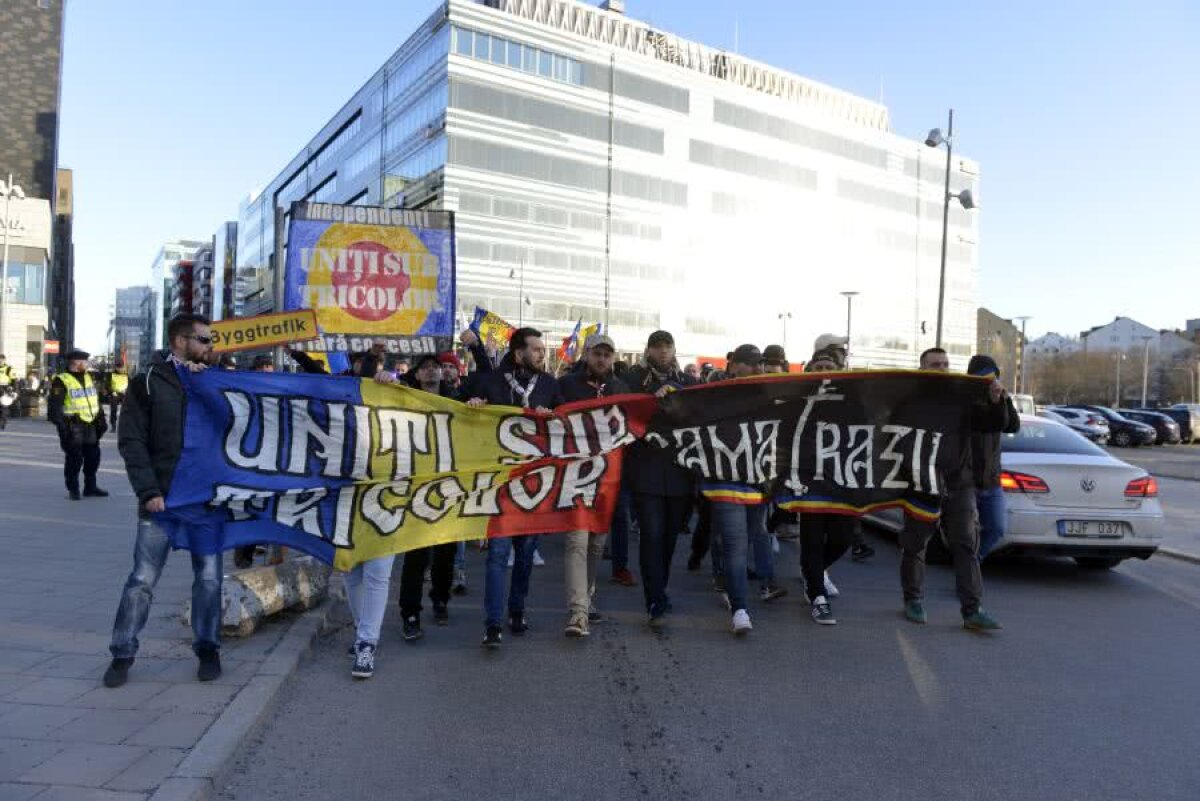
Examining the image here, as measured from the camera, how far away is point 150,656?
5.40 meters

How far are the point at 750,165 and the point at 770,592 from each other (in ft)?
188

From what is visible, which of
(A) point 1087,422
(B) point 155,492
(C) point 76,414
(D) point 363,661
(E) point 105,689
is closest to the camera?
(E) point 105,689

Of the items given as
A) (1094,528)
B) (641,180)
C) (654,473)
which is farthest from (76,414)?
(641,180)

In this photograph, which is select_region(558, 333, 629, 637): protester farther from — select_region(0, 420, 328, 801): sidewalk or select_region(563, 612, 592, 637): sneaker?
select_region(0, 420, 328, 801): sidewalk

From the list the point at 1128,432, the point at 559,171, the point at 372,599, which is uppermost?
the point at 559,171

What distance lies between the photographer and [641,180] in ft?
185

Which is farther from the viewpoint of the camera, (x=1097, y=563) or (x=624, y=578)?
(x=1097, y=563)

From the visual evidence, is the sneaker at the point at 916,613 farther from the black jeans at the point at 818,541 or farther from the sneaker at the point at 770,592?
the sneaker at the point at 770,592

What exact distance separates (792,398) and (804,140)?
61.8 metres

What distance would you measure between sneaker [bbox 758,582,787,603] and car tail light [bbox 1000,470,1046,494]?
7.57 ft

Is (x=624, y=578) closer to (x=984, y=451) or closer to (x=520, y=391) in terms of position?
(x=520, y=391)

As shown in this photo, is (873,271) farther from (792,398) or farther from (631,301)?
(792,398)

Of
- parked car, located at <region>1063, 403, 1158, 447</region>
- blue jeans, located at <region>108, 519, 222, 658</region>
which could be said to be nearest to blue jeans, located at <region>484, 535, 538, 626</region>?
blue jeans, located at <region>108, 519, 222, 658</region>

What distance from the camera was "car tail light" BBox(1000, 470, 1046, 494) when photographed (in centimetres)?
817
